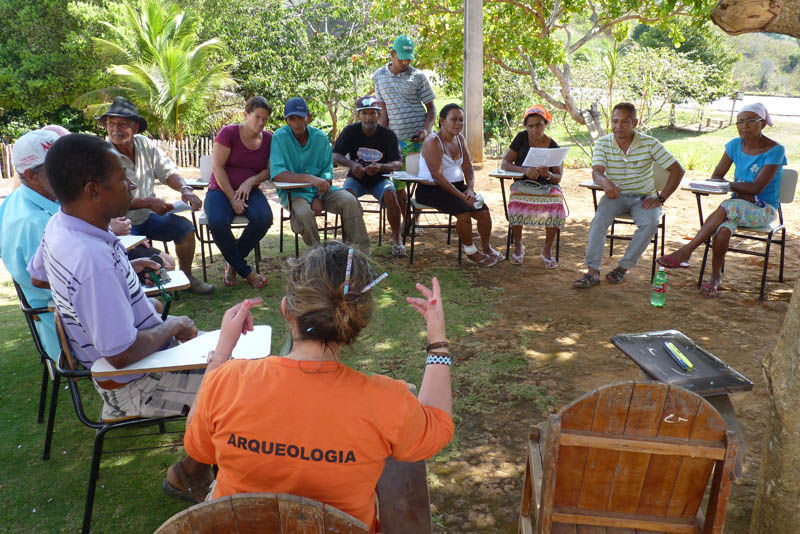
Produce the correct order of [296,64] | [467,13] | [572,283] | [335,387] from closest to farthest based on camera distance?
[335,387]
[572,283]
[467,13]
[296,64]

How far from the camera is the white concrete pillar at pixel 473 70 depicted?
33.4ft

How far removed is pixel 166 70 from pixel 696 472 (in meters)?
15.8

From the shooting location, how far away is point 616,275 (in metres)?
5.88

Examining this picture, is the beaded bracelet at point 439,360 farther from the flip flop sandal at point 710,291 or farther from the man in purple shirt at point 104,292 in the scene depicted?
the flip flop sandal at point 710,291

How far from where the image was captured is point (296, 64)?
14.5 metres

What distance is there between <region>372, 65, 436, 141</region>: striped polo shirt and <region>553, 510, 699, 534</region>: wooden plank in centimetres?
582

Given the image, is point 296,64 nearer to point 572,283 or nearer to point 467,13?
point 467,13

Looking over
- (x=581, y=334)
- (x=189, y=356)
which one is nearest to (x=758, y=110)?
(x=581, y=334)

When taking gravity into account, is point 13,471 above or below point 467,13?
below

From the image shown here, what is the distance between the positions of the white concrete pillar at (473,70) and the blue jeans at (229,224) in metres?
5.75

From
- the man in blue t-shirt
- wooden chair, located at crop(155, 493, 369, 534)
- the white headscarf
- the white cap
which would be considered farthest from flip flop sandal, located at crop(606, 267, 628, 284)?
wooden chair, located at crop(155, 493, 369, 534)

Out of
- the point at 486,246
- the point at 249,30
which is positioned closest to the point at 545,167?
the point at 486,246

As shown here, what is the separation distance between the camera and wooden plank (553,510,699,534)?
199cm

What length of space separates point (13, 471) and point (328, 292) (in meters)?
2.53
